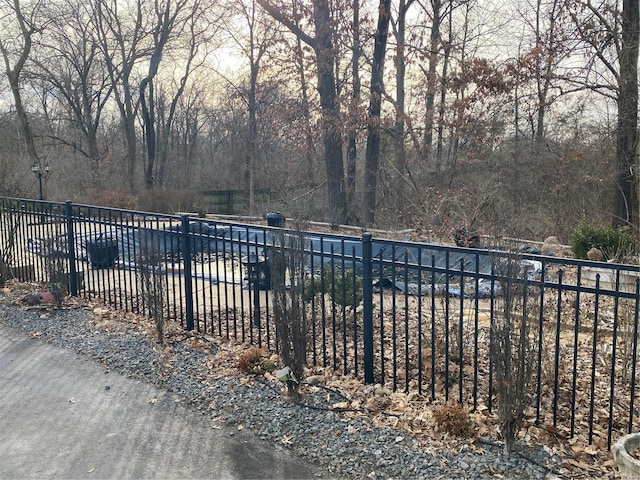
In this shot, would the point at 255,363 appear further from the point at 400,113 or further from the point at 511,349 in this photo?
the point at 400,113

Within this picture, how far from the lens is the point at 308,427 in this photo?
366 cm

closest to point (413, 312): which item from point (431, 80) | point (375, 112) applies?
point (431, 80)

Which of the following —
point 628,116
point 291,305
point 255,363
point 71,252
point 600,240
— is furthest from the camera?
point 628,116

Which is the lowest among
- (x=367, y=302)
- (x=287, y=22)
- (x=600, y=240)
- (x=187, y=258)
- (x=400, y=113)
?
(x=600, y=240)

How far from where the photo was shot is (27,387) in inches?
179

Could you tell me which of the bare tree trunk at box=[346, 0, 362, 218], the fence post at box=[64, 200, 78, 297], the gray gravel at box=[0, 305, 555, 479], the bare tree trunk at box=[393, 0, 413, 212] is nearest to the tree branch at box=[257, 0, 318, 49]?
the bare tree trunk at box=[346, 0, 362, 218]

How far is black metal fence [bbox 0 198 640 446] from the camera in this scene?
11.2 feet

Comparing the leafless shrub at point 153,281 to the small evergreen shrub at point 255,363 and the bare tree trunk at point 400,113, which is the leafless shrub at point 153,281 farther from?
the bare tree trunk at point 400,113

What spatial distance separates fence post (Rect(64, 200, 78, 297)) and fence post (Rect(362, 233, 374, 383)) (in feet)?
14.9

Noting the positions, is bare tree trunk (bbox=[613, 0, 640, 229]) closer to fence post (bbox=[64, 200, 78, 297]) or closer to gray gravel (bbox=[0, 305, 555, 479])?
gray gravel (bbox=[0, 305, 555, 479])

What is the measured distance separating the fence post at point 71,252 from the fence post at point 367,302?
4.54 metres

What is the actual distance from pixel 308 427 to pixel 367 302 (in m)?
1.04

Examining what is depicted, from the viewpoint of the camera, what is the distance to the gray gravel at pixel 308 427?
3.09 m

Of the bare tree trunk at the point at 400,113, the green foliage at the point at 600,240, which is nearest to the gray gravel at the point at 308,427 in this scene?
the green foliage at the point at 600,240
